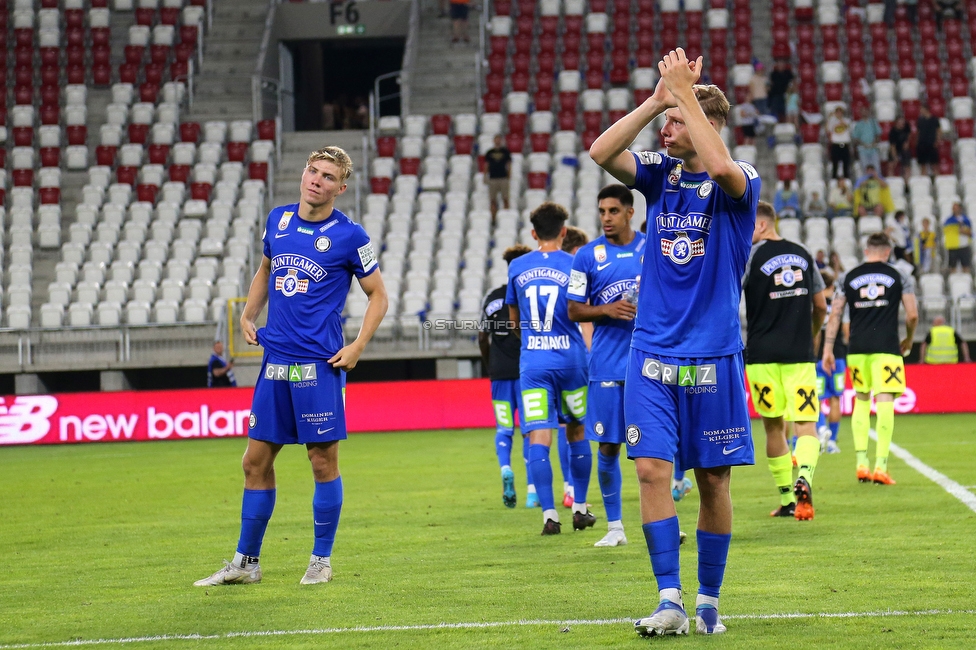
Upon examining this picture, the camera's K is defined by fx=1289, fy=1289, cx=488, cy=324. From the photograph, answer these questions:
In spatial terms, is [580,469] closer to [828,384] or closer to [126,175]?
[828,384]

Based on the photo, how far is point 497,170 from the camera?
27125 millimetres

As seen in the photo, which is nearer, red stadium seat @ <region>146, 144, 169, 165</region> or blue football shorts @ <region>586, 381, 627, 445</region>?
blue football shorts @ <region>586, 381, 627, 445</region>

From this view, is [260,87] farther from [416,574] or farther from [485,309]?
[416,574]

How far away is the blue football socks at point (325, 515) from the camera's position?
6973mm

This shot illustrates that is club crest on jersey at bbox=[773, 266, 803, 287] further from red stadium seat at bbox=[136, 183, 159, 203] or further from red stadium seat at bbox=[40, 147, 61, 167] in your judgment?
red stadium seat at bbox=[40, 147, 61, 167]

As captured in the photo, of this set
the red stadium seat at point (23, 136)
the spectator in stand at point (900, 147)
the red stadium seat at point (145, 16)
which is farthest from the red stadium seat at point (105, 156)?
the spectator in stand at point (900, 147)

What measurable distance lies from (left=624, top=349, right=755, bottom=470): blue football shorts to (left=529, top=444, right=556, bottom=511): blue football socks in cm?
361

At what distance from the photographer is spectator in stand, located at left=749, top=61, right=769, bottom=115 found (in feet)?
95.3

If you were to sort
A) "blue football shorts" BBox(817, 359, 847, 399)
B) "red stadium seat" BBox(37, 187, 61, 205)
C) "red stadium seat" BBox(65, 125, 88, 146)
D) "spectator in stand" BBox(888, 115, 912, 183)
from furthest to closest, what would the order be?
"red stadium seat" BBox(65, 125, 88, 146)
"red stadium seat" BBox(37, 187, 61, 205)
"spectator in stand" BBox(888, 115, 912, 183)
"blue football shorts" BBox(817, 359, 847, 399)

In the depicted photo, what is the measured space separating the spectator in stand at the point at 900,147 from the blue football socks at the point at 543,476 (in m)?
20.6

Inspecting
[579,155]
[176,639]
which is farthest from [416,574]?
[579,155]

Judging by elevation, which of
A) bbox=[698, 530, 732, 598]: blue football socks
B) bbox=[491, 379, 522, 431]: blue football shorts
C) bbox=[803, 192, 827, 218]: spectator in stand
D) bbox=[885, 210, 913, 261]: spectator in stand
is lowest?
bbox=[698, 530, 732, 598]: blue football socks

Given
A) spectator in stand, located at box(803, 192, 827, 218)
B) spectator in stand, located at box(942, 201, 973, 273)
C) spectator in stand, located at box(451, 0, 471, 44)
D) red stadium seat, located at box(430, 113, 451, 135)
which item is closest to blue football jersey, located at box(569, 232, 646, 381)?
spectator in stand, located at box(942, 201, 973, 273)

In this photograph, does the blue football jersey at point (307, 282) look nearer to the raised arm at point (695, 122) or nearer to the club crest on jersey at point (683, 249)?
the club crest on jersey at point (683, 249)
